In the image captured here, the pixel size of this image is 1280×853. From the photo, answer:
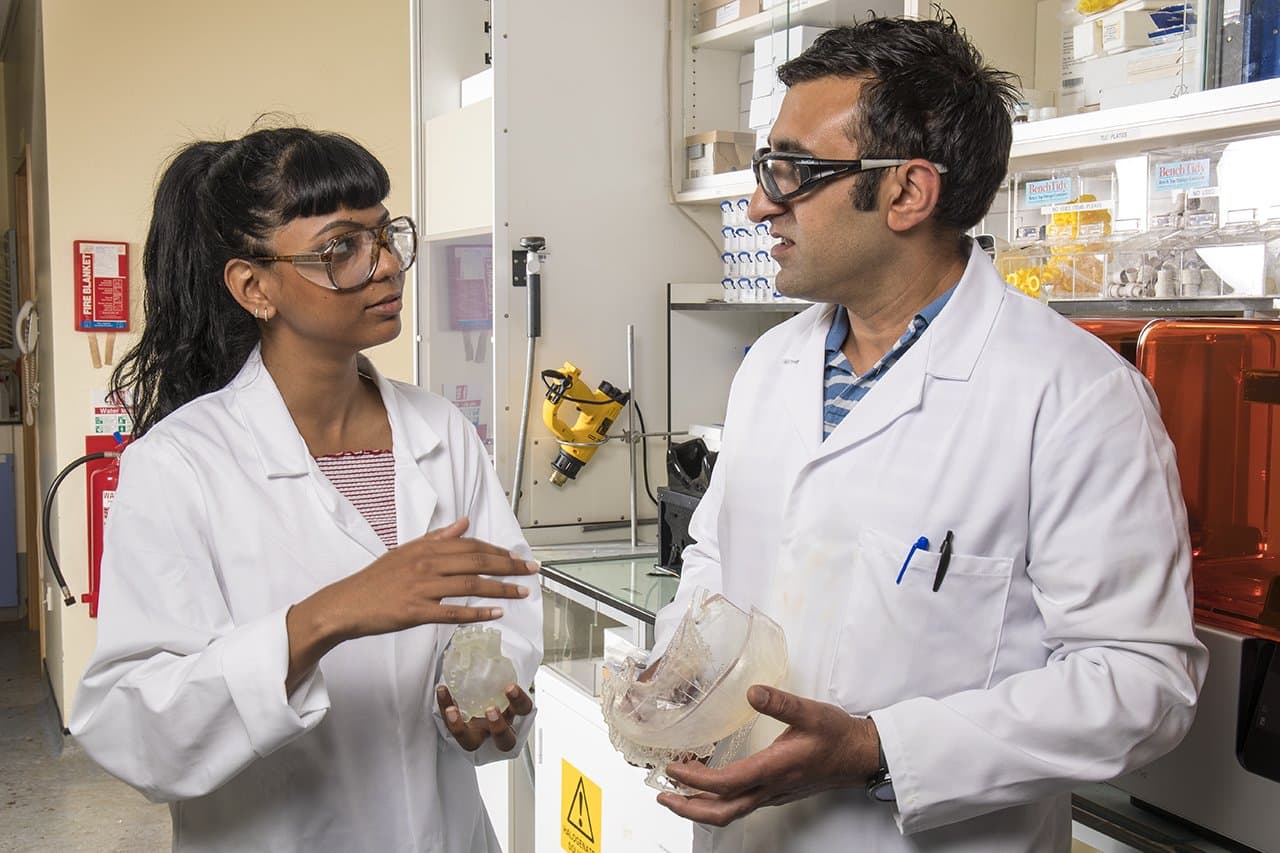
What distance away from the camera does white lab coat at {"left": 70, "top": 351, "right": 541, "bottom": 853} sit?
1.21m

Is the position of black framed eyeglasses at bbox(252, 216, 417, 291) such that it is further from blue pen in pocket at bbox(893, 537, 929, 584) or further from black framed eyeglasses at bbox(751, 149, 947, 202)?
blue pen in pocket at bbox(893, 537, 929, 584)

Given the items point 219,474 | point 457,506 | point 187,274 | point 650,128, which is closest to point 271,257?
point 187,274

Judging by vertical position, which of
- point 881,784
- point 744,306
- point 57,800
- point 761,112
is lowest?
point 57,800

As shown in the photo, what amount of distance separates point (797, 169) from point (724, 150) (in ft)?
6.23

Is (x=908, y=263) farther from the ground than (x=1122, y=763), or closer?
farther from the ground

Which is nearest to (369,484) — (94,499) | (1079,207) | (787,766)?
(787,766)

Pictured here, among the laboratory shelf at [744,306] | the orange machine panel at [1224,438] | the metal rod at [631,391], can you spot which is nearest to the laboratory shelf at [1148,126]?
the orange machine panel at [1224,438]

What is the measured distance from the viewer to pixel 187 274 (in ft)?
4.97

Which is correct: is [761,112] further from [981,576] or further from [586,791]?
[981,576]

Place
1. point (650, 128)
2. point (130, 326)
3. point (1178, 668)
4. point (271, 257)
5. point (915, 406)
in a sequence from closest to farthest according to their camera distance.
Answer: point (1178, 668) → point (915, 406) → point (271, 257) → point (650, 128) → point (130, 326)

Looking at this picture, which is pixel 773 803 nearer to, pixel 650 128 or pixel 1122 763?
pixel 1122 763

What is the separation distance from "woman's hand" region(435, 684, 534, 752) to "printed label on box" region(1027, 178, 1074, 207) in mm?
1506

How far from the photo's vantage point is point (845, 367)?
150cm

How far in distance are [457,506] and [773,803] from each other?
57cm
